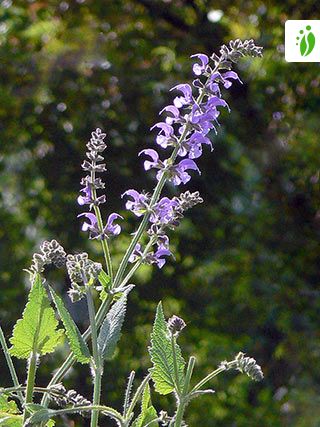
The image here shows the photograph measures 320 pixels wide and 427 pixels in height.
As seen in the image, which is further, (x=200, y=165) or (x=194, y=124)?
(x=200, y=165)

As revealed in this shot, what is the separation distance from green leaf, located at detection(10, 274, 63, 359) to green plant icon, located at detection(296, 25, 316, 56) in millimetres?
1734

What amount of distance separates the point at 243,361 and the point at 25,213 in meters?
2.17

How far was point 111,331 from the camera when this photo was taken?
89 cm

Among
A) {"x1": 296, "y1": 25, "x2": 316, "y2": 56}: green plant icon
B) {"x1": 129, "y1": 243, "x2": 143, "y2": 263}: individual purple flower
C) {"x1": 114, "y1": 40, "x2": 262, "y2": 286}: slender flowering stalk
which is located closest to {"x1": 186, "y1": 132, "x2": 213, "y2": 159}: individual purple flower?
{"x1": 114, "y1": 40, "x2": 262, "y2": 286}: slender flowering stalk

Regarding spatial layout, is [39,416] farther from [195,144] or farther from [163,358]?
[195,144]

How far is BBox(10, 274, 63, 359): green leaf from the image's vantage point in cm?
89

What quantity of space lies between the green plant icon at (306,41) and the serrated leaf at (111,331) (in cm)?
172

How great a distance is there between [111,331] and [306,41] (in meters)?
1.76

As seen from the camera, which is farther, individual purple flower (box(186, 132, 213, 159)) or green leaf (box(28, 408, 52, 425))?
individual purple flower (box(186, 132, 213, 159))

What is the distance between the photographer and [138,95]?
9.83ft

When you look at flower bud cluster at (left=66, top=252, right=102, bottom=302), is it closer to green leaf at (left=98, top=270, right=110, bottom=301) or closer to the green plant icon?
green leaf at (left=98, top=270, right=110, bottom=301)

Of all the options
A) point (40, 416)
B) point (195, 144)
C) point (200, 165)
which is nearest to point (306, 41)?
point (200, 165)

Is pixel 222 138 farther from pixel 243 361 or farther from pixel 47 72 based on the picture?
pixel 243 361

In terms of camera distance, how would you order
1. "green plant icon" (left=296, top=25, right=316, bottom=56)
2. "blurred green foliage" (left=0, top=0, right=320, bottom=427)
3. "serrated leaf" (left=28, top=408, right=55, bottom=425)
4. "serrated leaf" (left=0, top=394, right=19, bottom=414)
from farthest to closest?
"blurred green foliage" (left=0, top=0, right=320, bottom=427) < "green plant icon" (left=296, top=25, right=316, bottom=56) < "serrated leaf" (left=0, top=394, right=19, bottom=414) < "serrated leaf" (left=28, top=408, right=55, bottom=425)
